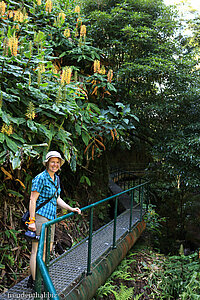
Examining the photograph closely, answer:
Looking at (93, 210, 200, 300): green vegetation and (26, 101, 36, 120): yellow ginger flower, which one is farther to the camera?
(93, 210, 200, 300): green vegetation

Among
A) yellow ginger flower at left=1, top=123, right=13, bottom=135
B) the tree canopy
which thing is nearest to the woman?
yellow ginger flower at left=1, top=123, right=13, bottom=135

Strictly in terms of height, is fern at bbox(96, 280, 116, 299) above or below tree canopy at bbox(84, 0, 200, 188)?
below

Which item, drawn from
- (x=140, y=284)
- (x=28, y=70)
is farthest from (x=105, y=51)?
(x=140, y=284)

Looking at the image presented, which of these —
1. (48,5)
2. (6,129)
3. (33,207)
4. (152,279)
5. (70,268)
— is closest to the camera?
(33,207)

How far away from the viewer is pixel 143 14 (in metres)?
6.09

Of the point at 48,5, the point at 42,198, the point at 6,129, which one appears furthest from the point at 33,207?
the point at 48,5

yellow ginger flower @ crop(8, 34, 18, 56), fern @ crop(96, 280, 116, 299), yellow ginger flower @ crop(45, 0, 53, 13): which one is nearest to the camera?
yellow ginger flower @ crop(8, 34, 18, 56)

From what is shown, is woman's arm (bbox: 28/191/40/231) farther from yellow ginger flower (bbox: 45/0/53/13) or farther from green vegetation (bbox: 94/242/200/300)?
yellow ginger flower (bbox: 45/0/53/13)

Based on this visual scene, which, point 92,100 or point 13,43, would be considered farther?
point 92,100

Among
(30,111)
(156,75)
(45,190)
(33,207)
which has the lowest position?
(33,207)

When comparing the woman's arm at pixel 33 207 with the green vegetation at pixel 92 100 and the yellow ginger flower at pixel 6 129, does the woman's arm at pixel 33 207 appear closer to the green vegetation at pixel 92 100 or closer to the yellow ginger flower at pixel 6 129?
the green vegetation at pixel 92 100

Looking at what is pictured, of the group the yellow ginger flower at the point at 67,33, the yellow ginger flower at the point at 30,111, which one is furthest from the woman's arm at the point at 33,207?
the yellow ginger flower at the point at 67,33

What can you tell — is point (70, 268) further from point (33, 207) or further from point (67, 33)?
point (67, 33)

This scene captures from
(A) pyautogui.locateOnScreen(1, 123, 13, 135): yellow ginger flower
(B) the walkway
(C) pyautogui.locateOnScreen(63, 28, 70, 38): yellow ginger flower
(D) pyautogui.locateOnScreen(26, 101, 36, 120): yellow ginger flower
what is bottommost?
(B) the walkway
